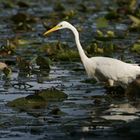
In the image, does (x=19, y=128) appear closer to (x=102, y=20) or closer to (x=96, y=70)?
(x=96, y=70)

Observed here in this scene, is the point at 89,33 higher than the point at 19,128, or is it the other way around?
the point at 89,33

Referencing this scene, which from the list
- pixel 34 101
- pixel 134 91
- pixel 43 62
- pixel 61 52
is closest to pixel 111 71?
pixel 134 91

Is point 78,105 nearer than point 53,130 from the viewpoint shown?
No

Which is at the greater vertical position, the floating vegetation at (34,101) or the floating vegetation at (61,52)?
the floating vegetation at (61,52)

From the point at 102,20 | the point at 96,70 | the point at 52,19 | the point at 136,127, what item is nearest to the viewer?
the point at 136,127

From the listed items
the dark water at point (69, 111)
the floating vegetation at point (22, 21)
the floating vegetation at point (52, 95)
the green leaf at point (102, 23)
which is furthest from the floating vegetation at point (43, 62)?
the green leaf at point (102, 23)

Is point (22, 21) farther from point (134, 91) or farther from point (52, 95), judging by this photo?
point (134, 91)

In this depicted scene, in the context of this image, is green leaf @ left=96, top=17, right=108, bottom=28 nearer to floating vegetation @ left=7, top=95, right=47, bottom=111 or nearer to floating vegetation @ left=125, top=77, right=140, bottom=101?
floating vegetation @ left=125, top=77, right=140, bottom=101

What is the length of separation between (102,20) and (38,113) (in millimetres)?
15504

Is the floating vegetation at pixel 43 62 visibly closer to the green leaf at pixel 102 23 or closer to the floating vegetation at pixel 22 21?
the floating vegetation at pixel 22 21

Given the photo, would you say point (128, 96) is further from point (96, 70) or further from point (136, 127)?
point (136, 127)

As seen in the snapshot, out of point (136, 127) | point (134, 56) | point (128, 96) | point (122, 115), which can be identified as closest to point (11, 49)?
point (134, 56)

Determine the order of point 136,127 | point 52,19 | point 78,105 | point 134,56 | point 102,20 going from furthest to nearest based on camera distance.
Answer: point 52,19 → point 102,20 → point 134,56 → point 78,105 → point 136,127

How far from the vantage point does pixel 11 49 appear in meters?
21.3
